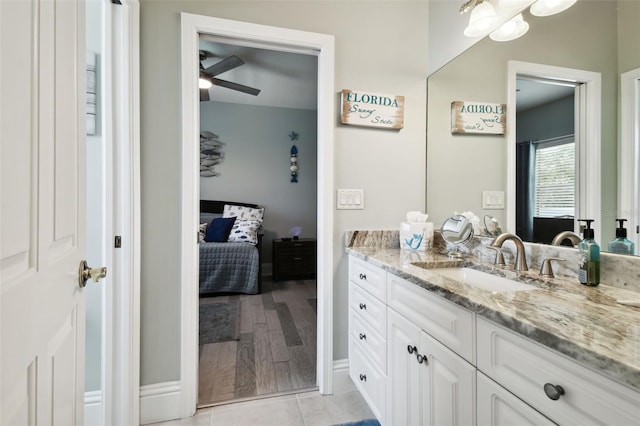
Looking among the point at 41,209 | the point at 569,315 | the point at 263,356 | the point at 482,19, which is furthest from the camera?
the point at 263,356

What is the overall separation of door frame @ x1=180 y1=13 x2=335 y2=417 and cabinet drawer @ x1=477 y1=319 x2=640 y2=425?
1.12 meters

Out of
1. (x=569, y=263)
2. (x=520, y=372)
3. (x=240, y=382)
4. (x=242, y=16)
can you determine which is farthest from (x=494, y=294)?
(x=242, y=16)

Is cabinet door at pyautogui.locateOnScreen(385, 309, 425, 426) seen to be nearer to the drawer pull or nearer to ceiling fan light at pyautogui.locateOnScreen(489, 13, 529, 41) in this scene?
the drawer pull

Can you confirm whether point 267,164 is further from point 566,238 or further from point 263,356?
point 566,238

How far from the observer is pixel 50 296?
0.60 m

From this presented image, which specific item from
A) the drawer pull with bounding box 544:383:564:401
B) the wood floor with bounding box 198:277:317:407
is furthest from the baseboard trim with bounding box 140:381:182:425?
the drawer pull with bounding box 544:383:564:401

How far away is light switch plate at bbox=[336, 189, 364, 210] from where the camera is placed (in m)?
1.84

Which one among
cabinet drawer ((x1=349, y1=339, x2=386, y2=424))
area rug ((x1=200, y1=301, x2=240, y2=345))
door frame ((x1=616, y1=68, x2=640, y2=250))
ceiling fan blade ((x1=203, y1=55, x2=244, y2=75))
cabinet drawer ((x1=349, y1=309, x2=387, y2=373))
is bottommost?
area rug ((x1=200, y1=301, x2=240, y2=345))

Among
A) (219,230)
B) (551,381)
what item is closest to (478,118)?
(551,381)

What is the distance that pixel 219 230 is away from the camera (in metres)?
4.19

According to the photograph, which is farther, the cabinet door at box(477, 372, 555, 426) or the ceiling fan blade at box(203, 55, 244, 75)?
the ceiling fan blade at box(203, 55, 244, 75)

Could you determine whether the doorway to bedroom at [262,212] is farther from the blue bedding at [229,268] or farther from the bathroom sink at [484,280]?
the bathroom sink at [484,280]

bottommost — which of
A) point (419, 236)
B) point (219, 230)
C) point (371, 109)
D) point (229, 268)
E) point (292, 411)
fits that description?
point (292, 411)

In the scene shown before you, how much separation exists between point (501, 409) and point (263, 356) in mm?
1819
